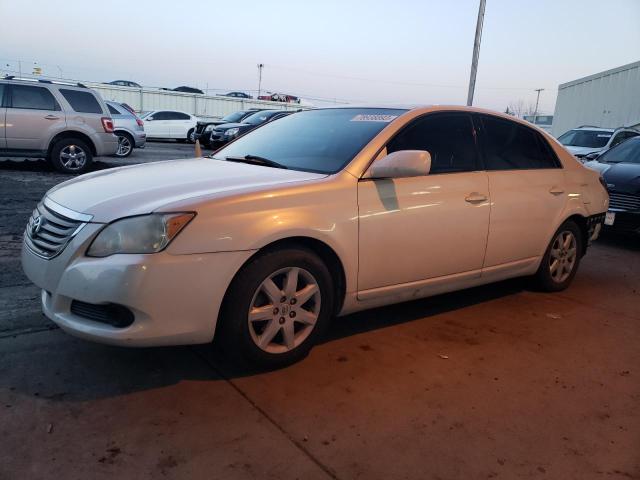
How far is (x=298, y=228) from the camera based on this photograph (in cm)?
312

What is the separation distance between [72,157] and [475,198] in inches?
366

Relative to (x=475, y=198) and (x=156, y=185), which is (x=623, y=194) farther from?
(x=156, y=185)

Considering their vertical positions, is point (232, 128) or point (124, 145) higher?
point (232, 128)

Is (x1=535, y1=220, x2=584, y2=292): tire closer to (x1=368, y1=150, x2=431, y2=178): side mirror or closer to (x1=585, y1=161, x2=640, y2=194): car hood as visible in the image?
(x1=368, y1=150, x2=431, y2=178): side mirror

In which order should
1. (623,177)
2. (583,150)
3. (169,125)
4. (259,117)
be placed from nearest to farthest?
(623,177)
(583,150)
(259,117)
(169,125)

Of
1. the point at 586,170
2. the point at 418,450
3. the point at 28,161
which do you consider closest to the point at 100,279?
the point at 418,450

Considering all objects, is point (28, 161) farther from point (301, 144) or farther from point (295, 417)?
point (295, 417)

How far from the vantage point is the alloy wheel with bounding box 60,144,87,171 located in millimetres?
10930

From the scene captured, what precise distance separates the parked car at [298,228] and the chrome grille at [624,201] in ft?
9.49

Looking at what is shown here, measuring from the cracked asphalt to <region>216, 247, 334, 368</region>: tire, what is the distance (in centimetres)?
16

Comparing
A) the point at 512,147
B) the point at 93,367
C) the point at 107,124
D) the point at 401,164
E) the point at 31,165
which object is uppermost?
the point at 512,147

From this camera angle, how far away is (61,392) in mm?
2893

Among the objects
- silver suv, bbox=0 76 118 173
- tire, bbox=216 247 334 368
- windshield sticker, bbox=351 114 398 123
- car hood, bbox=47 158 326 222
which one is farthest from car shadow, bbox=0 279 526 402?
silver suv, bbox=0 76 118 173

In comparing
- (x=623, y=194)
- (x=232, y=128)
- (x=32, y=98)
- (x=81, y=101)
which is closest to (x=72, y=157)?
(x=81, y=101)
